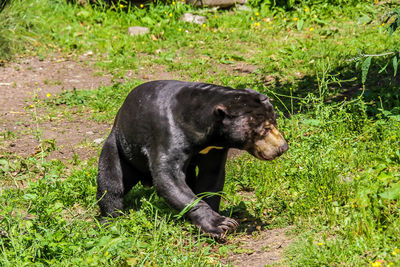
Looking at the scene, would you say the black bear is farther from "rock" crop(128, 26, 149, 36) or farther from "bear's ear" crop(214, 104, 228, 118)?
"rock" crop(128, 26, 149, 36)

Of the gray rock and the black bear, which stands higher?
the black bear

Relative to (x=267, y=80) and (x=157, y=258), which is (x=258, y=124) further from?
(x=267, y=80)

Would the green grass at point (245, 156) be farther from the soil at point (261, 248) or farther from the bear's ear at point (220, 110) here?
the bear's ear at point (220, 110)

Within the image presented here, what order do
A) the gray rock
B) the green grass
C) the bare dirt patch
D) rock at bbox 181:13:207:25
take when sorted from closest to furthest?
the green grass → the bare dirt patch → rock at bbox 181:13:207:25 → the gray rock

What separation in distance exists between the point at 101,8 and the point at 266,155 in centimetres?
827

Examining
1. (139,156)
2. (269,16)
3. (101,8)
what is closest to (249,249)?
(139,156)

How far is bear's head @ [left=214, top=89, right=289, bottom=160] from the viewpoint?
4066 millimetres

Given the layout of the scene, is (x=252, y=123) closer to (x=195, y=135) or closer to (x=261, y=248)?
(x=195, y=135)

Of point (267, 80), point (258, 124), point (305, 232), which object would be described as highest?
point (258, 124)

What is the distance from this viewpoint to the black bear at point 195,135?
13.4 feet

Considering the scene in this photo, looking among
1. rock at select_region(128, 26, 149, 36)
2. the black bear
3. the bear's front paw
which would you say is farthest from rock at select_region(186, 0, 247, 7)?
the bear's front paw

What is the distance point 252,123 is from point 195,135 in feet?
1.49

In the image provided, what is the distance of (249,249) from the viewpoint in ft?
13.4

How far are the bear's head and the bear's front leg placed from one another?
1.61 feet
